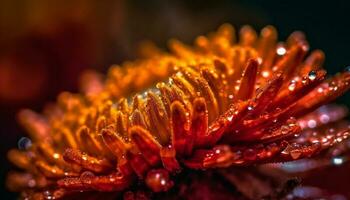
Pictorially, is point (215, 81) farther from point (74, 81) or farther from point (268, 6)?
point (268, 6)

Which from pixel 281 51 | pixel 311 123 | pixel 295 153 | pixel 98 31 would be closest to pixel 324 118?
pixel 311 123

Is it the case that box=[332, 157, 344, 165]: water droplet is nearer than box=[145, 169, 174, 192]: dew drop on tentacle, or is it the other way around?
box=[145, 169, 174, 192]: dew drop on tentacle

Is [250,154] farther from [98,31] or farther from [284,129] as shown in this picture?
[98,31]

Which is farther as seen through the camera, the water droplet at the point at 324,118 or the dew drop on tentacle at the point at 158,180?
the water droplet at the point at 324,118

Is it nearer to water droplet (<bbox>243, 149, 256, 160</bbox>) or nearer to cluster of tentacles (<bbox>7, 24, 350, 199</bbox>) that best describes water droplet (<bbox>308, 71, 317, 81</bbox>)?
cluster of tentacles (<bbox>7, 24, 350, 199</bbox>)

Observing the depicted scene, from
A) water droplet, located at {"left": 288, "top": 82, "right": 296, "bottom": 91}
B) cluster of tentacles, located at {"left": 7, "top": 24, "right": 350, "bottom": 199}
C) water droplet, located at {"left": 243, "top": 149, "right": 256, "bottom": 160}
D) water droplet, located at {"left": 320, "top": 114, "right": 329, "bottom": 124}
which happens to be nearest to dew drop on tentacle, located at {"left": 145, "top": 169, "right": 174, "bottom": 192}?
cluster of tentacles, located at {"left": 7, "top": 24, "right": 350, "bottom": 199}

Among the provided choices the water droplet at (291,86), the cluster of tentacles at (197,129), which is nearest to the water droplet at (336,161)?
the cluster of tentacles at (197,129)

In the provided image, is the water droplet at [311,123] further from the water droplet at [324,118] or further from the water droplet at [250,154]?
the water droplet at [250,154]
